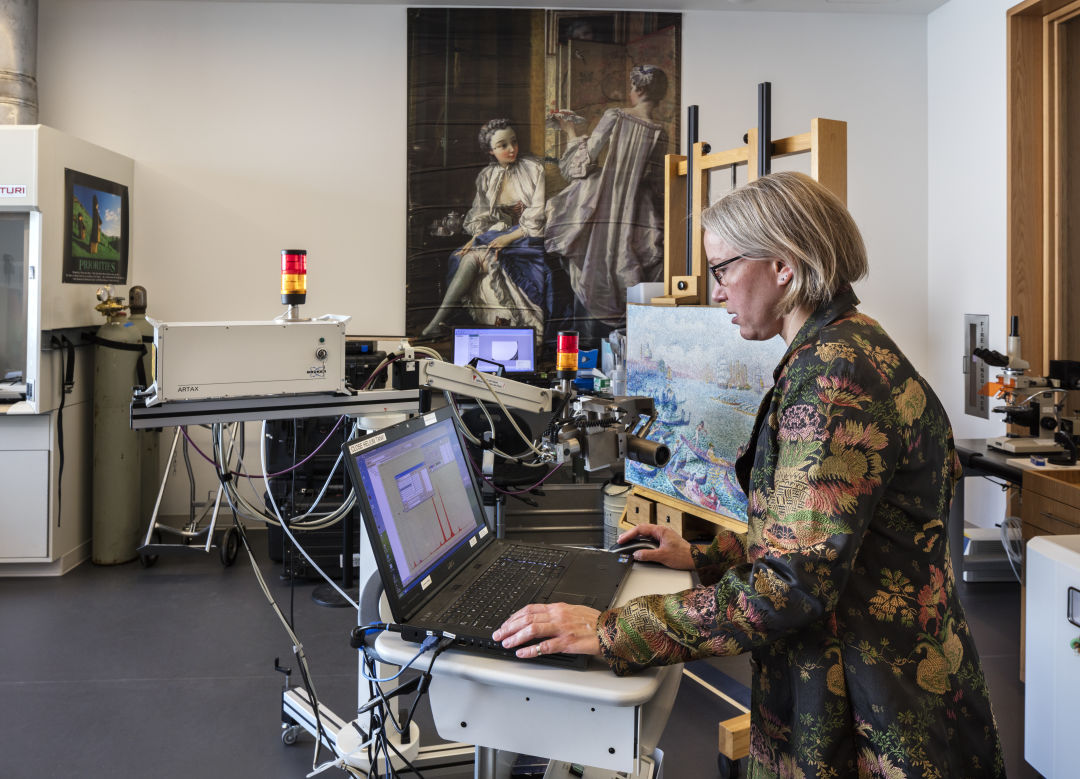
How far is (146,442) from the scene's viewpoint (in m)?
4.48

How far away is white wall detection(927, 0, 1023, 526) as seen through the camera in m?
4.36

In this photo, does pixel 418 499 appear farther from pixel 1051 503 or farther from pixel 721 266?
pixel 1051 503

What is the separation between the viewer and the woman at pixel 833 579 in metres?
1.05

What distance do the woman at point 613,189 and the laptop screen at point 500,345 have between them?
450mm

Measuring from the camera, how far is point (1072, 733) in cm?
212

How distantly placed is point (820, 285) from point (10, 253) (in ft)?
13.5

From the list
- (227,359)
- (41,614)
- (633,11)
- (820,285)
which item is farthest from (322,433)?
(820,285)

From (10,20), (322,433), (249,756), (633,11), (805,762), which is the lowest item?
(249,756)

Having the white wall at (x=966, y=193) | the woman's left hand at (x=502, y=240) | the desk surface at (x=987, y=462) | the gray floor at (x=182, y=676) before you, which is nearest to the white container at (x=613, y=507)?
the gray floor at (x=182, y=676)

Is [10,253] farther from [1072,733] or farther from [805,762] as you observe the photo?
[1072,733]

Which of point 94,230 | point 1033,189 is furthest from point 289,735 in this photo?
point 1033,189

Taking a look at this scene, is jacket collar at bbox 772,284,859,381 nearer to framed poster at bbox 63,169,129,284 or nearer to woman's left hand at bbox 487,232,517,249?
woman's left hand at bbox 487,232,517,249

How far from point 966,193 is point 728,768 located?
3.65m

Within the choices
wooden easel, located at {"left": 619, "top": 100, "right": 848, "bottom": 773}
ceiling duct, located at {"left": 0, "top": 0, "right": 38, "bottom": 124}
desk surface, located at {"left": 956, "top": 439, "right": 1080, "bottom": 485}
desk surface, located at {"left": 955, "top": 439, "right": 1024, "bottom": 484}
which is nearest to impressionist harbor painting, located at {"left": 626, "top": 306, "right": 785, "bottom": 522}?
wooden easel, located at {"left": 619, "top": 100, "right": 848, "bottom": 773}
